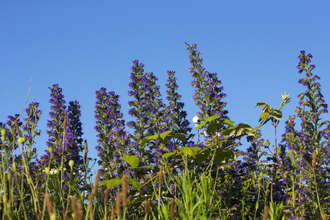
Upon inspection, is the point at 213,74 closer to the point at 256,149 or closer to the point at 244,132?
the point at 256,149

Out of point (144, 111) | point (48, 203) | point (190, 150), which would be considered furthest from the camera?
point (144, 111)

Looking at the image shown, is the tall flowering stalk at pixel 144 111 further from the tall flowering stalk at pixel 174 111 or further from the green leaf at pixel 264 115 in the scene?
the green leaf at pixel 264 115

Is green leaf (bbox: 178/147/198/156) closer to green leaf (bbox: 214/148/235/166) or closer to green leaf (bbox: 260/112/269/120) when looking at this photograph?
green leaf (bbox: 214/148/235/166)

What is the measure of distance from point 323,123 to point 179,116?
4055 mm

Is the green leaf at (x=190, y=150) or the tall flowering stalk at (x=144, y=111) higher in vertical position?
the tall flowering stalk at (x=144, y=111)

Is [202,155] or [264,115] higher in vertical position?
[264,115]

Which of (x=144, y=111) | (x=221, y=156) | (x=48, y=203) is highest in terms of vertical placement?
(x=144, y=111)

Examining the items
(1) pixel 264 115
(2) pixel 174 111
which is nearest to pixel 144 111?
(2) pixel 174 111

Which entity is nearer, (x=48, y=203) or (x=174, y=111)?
(x=48, y=203)

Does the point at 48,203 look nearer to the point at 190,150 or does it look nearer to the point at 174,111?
the point at 190,150

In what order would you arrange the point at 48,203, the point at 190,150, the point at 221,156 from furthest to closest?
the point at 221,156, the point at 190,150, the point at 48,203

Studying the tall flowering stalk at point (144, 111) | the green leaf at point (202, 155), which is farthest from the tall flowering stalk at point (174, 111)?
the green leaf at point (202, 155)

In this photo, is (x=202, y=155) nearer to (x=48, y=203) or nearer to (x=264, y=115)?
(x=264, y=115)

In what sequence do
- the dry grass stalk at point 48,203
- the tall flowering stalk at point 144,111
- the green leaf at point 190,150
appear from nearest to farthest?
the dry grass stalk at point 48,203
the green leaf at point 190,150
the tall flowering stalk at point 144,111
